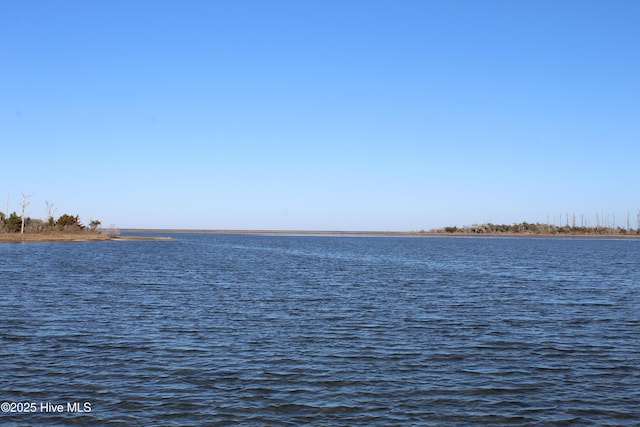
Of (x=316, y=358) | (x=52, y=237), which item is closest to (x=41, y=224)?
(x=52, y=237)

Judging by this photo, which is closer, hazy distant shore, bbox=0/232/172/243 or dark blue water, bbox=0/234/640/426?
dark blue water, bbox=0/234/640/426

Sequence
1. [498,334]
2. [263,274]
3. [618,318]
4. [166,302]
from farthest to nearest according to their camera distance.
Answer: [263,274]
[166,302]
[618,318]
[498,334]

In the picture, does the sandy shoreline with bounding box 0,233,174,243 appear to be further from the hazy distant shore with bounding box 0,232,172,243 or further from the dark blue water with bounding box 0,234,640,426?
the dark blue water with bounding box 0,234,640,426

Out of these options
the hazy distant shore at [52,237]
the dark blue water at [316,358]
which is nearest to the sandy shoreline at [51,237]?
the hazy distant shore at [52,237]

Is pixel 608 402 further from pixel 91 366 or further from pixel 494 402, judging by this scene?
pixel 91 366

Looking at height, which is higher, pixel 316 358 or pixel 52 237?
pixel 52 237

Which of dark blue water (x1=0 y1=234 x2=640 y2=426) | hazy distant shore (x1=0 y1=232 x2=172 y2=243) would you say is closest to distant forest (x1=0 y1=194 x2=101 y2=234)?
hazy distant shore (x1=0 y1=232 x2=172 y2=243)

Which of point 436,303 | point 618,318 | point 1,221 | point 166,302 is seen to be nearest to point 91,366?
point 166,302

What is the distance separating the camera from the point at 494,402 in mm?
15539

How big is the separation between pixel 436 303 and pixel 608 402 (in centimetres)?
1991

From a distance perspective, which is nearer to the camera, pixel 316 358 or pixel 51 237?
pixel 316 358

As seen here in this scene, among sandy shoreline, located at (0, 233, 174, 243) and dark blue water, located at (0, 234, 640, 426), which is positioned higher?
sandy shoreline, located at (0, 233, 174, 243)

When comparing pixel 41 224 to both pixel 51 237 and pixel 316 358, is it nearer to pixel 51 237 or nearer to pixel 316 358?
pixel 51 237

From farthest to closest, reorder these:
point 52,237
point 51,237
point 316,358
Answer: point 52,237 → point 51,237 → point 316,358
